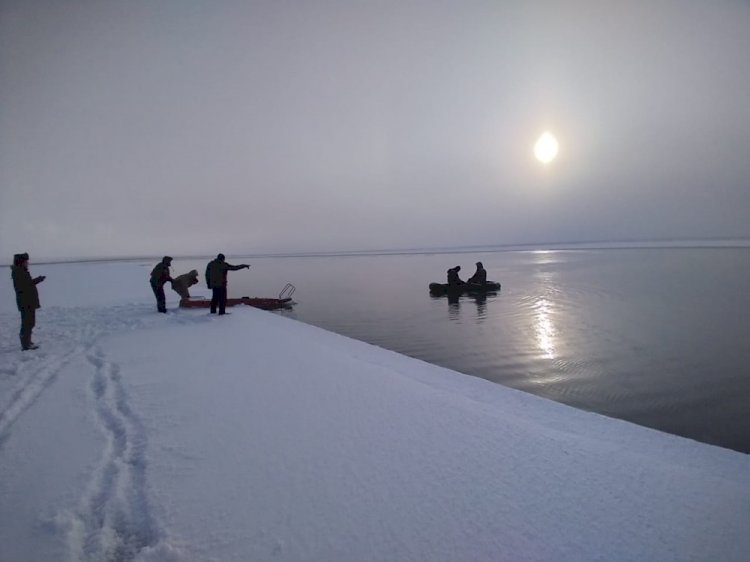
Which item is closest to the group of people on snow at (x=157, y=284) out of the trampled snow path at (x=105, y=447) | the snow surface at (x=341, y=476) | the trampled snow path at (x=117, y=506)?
the trampled snow path at (x=105, y=447)

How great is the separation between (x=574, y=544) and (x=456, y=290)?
21.4 meters

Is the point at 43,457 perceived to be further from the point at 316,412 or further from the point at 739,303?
the point at 739,303

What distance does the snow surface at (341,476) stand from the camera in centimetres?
260

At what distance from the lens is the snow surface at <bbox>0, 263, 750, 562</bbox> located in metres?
2.60

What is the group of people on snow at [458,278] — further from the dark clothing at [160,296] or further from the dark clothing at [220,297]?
the dark clothing at [160,296]

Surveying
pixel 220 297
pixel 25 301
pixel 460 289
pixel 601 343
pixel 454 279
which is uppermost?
pixel 25 301

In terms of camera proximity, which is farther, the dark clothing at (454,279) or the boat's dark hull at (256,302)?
the dark clothing at (454,279)

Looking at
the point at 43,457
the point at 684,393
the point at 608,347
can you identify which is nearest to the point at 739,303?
the point at 608,347

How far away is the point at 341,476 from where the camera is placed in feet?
11.0

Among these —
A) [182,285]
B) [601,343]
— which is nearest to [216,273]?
[182,285]

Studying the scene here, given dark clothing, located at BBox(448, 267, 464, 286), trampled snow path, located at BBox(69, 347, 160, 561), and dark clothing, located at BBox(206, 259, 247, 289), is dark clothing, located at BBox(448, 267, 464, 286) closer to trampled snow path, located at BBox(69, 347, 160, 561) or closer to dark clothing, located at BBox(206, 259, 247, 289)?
dark clothing, located at BBox(206, 259, 247, 289)

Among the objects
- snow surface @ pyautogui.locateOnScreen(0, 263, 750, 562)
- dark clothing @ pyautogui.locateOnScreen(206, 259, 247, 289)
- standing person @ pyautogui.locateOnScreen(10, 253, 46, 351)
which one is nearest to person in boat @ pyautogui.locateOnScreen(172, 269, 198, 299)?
dark clothing @ pyautogui.locateOnScreen(206, 259, 247, 289)

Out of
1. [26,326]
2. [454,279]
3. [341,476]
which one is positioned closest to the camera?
[341,476]

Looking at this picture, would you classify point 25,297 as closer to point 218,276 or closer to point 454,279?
point 218,276
